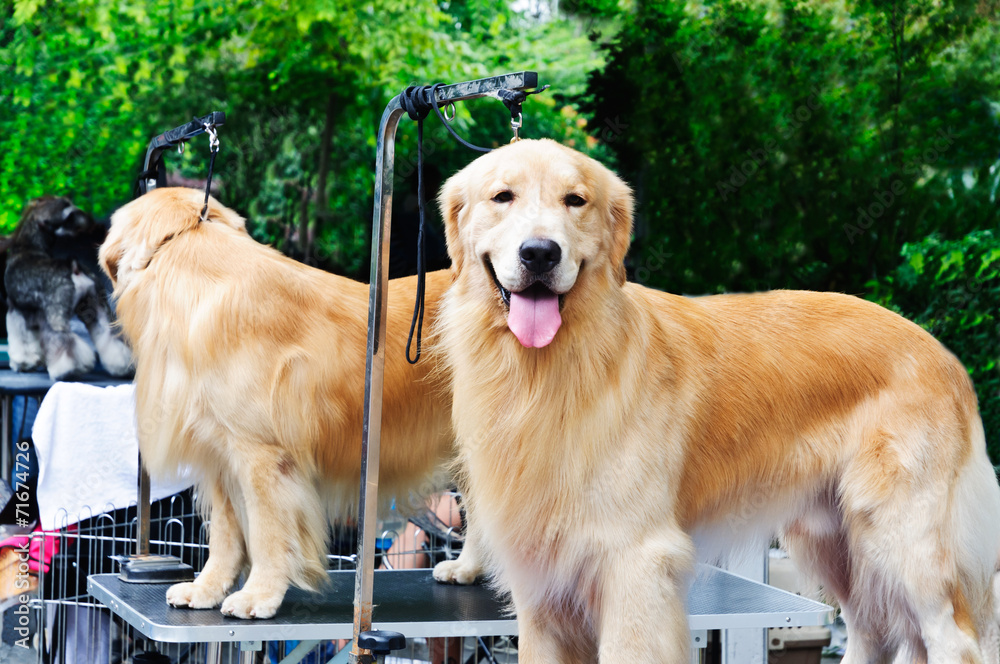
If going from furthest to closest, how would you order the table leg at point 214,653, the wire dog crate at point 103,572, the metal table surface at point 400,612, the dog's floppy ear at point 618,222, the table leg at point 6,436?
the table leg at point 6,436
the wire dog crate at point 103,572
the table leg at point 214,653
the metal table surface at point 400,612
the dog's floppy ear at point 618,222

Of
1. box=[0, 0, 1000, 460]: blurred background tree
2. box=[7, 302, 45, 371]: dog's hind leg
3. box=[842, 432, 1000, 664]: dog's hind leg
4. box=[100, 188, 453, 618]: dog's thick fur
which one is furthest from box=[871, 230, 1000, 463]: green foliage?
box=[7, 302, 45, 371]: dog's hind leg

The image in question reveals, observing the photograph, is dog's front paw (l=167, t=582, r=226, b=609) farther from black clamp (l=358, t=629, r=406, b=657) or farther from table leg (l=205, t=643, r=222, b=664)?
black clamp (l=358, t=629, r=406, b=657)

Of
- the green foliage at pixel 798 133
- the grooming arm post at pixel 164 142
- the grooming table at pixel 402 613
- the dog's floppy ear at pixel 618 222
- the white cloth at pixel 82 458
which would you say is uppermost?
the green foliage at pixel 798 133

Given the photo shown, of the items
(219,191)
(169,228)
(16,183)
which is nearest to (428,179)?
(219,191)

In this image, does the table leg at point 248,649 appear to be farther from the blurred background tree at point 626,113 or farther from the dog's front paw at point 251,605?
the blurred background tree at point 626,113

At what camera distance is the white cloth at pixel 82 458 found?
384 cm

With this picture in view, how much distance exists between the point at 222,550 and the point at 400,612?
0.62 m

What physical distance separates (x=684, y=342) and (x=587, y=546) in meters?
0.57

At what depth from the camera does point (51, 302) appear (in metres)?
5.06

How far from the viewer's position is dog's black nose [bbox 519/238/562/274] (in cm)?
177

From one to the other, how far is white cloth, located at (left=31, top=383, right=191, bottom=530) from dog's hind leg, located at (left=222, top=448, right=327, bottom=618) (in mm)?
1338

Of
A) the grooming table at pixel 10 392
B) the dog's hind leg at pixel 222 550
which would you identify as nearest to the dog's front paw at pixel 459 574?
the dog's hind leg at pixel 222 550

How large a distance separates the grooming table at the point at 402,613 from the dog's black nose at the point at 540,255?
3.52 ft

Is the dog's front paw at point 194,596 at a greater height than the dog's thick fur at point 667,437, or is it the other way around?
the dog's thick fur at point 667,437
